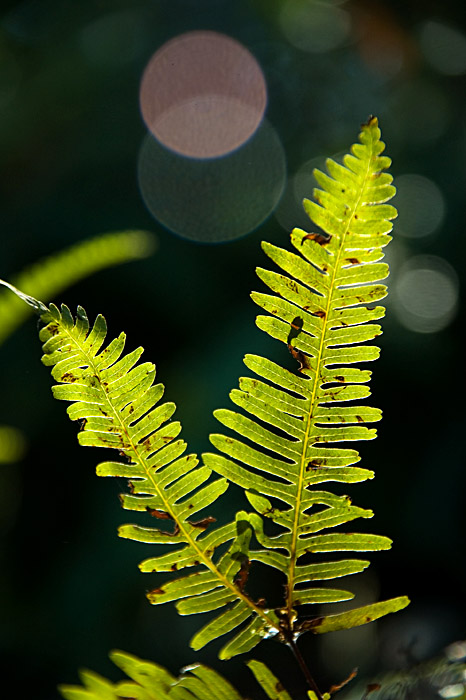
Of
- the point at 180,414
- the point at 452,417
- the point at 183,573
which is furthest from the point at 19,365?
the point at 452,417

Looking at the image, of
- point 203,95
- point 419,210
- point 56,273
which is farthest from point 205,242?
point 56,273

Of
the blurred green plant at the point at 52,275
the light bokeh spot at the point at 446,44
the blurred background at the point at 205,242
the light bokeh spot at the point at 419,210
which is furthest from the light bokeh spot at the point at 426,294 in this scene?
the blurred green plant at the point at 52,275

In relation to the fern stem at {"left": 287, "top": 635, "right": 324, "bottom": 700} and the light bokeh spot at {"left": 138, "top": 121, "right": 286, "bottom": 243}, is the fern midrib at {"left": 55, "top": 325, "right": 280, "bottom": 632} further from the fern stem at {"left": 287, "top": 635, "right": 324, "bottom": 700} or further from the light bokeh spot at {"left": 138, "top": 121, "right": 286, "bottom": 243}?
the light bokeh spot at {"left": 138, "top": 121, "right": 286, "bottom": 243}

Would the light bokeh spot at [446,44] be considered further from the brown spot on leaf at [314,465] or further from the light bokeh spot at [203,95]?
the brown spot on leaf at [314,465]

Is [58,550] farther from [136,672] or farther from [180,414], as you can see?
[136,672]

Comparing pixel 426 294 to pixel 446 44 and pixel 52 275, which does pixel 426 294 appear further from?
pixel 52 275

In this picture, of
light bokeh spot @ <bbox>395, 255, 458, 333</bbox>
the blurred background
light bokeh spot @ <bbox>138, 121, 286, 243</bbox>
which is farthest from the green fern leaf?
light bokeh spot @ <bbox>138, 121, 286, 243</bbox>

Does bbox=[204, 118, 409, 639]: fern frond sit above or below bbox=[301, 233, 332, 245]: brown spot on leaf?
below
